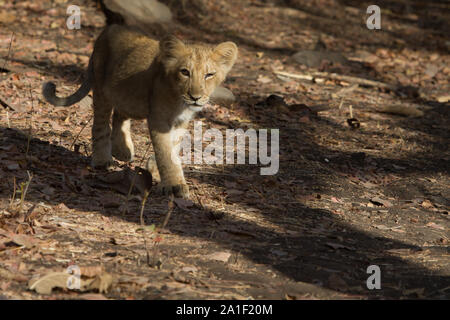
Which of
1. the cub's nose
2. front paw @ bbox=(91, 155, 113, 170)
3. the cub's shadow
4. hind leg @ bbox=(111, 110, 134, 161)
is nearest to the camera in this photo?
the cub's shadow

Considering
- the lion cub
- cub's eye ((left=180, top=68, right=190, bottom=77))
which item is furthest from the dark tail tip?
cub's eye ((left=180, top=68, right=190, bottom=77))

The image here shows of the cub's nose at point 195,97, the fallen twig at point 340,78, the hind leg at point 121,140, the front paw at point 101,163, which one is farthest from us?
the fallen twig at point 340,78

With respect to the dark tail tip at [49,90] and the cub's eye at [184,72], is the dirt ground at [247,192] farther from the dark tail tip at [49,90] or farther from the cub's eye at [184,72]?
the cub's eye at [184,72]

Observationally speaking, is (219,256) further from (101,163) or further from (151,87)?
(101,163)

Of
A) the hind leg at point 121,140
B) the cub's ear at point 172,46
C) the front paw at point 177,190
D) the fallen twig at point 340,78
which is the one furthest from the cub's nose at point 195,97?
the fallen twig at point 340,78

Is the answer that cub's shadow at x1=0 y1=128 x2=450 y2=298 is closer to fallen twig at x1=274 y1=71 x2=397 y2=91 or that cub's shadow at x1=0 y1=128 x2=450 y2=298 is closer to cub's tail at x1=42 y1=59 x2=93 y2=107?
cub's tail at x1=42 y1=59 x2=93 y2=107

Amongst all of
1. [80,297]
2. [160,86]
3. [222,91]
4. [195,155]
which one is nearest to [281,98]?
[222,91]

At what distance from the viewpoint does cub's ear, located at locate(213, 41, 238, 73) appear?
6586mm

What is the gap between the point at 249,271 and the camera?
4824 millimetres

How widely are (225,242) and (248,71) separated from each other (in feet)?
26.1

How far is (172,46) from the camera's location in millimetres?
6445

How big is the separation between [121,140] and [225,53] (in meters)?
1.84

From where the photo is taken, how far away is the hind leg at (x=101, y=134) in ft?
24.2
